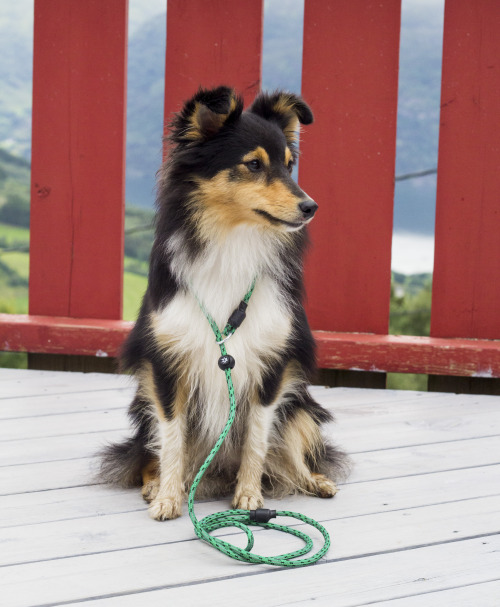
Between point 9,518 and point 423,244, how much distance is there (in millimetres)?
3952

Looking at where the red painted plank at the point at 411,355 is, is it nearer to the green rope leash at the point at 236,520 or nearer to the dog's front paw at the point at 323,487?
the dog's front paw at the point at 323,487

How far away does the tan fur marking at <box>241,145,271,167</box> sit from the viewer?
2.03m

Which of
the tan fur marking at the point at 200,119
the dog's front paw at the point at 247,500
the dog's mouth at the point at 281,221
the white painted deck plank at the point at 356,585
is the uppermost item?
the tan fur marking at the point at 200,119

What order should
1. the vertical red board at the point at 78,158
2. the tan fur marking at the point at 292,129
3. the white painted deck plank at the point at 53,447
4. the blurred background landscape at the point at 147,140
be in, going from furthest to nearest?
the blurred background landscape at the point at 147,140, the vertical red board at the point at 78,158, the white painted deck plank at the point at 53,447, the tan fur marking at the point at 292,129

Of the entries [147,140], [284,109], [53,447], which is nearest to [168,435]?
[53,447]

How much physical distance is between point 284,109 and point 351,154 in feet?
3.65

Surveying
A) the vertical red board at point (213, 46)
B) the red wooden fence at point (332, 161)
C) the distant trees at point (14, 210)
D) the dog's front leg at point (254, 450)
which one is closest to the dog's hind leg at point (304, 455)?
the dog's front leg at point (254, 450)

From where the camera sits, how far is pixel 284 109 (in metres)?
2.22

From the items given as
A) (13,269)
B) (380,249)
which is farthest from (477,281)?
(13,269)

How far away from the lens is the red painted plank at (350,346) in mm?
3250

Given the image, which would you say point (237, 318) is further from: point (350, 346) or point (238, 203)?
point (350, 346)

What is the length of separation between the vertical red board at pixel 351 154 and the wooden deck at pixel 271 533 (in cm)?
59

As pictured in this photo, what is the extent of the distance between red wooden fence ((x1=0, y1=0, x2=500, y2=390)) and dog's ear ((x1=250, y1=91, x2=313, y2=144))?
1039 millimetres

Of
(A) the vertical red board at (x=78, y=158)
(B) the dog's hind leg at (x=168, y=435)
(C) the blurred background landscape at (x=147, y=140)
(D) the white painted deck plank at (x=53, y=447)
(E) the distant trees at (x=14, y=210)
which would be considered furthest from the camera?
(E) the distant trees at (x=14, y=210)
